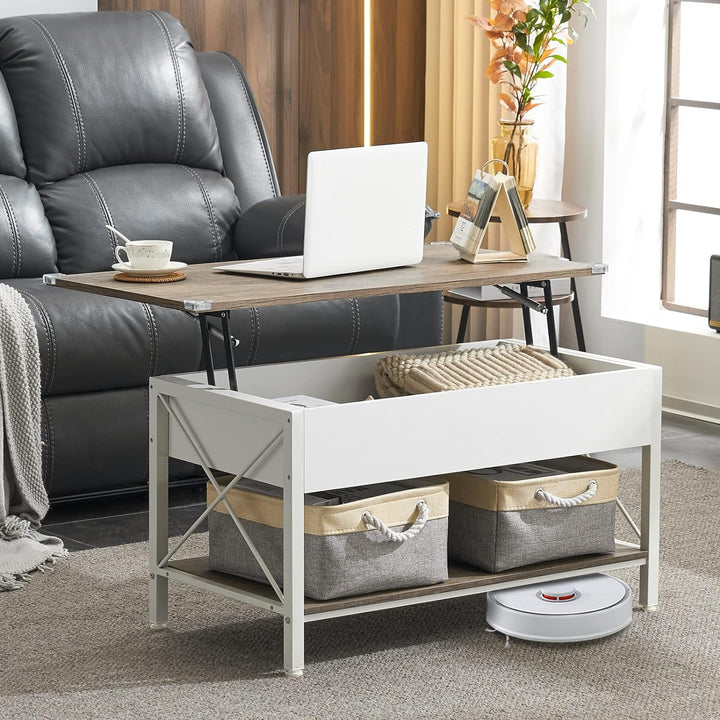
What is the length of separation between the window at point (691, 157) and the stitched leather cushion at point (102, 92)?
1419 millimetres

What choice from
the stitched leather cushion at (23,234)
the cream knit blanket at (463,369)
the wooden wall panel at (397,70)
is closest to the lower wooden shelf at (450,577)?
the cream knit blanket at (463,369)

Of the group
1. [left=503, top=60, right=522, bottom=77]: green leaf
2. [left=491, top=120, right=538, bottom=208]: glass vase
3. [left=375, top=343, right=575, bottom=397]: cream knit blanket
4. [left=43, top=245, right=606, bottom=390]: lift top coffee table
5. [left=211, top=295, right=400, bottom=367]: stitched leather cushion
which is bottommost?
[left=211, top=295, right=400, bottom=367]: stitched leather cushion

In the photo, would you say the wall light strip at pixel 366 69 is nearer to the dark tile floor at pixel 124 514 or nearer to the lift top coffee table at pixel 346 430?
the dark tile floor at pixel 124 514

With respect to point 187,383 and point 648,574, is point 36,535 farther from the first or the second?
point 648,574

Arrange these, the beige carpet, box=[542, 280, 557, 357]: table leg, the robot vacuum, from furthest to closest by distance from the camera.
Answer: box=[542, 280, 557, 357]: table leg, the robot vacuum, the beige carpet

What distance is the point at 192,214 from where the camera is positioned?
3.65 meters

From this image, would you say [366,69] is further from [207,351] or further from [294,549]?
[294,549]

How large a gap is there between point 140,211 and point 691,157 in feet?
5.54

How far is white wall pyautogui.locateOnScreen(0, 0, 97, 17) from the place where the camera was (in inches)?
156

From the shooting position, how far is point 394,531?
2211 millimetres

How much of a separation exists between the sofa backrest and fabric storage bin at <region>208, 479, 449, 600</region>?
4.45ft

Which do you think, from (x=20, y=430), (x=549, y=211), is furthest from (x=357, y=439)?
(x=549, y=211)

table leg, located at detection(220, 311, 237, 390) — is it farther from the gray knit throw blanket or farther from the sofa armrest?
the sofa armrest

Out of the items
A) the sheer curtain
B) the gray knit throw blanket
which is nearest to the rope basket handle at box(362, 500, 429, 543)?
the gray knit throw blanket
